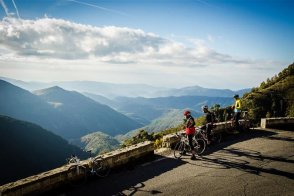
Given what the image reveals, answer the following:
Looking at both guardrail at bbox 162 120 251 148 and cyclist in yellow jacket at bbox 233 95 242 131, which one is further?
cyclist in yellow jacket at bbox 233 95 242 131

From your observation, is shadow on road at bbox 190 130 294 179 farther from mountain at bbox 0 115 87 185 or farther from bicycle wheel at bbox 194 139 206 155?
mountain at bbox 0 115 87 185

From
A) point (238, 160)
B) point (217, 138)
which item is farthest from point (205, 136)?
point (238, 160)

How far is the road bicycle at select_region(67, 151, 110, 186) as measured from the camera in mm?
9578

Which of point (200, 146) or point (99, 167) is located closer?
point (99, 167)

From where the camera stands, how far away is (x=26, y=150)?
166m

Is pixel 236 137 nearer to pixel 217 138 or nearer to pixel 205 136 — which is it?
pixel 217 138

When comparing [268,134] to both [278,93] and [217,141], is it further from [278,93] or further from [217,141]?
[278,93]

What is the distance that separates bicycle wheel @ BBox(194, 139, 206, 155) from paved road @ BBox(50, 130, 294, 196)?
424mm

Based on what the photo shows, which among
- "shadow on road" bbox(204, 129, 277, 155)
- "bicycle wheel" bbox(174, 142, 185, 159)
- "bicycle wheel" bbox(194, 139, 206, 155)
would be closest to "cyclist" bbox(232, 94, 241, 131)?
"shadow on road" bbox(204, 129, 277, 155)

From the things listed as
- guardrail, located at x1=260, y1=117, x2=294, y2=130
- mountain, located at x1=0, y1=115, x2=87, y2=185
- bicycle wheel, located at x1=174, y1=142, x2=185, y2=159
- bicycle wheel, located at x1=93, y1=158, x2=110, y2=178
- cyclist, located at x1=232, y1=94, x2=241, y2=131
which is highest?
cyclist, located at x1=232, y1=94, x2=241, y2=131

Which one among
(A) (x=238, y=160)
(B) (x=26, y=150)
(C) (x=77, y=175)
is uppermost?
(A) (x=238, y=160)

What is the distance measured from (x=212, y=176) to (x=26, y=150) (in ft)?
579

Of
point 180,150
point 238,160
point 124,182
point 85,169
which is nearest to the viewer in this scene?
point 124,182

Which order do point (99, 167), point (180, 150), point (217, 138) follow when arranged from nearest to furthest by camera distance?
point (99, 167) → point (180, 150) → point (217, 138)
